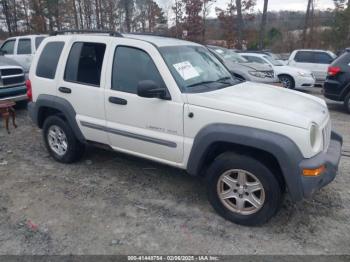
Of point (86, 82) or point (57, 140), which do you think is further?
point (57, 140)

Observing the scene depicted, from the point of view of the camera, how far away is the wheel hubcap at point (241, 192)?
10.7 ft

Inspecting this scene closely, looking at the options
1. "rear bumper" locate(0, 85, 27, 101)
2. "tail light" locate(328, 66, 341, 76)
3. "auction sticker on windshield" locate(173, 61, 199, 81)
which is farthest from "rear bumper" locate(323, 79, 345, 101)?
"rear bumper" locate(0, 85, 27, 101)

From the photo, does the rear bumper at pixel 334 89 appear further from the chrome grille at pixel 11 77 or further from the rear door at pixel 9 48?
the rear door at pixel 9 48

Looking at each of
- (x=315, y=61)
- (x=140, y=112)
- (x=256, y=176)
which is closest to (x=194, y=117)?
(x=140, y=112)

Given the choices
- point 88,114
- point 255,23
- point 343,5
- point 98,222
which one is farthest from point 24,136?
point 343,5

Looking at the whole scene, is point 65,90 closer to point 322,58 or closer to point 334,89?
point 334,89

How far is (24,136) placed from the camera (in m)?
6.40

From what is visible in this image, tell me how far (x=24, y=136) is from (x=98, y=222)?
3724 mm

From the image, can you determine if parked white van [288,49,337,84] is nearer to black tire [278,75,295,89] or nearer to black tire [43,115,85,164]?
black tire [278,75,295,89]

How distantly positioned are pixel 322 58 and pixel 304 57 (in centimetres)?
72

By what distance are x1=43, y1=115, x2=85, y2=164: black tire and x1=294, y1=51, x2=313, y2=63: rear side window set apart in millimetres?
12009

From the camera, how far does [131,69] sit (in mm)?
3861

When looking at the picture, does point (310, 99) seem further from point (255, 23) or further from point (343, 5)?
point (343, 5)

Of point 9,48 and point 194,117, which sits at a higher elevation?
point 9,48
